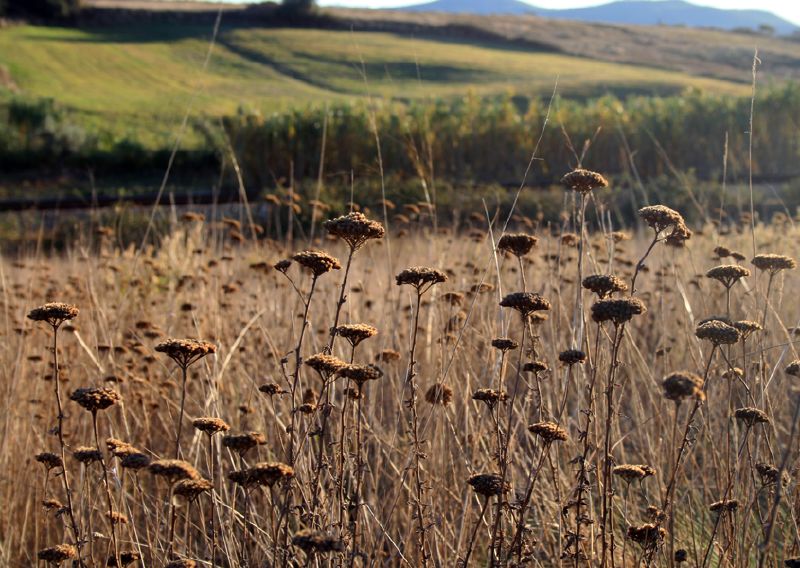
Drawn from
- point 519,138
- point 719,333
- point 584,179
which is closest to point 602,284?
point 719,333

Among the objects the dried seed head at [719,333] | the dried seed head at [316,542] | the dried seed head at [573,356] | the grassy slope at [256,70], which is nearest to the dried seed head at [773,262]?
the dried seed head at [719,333]

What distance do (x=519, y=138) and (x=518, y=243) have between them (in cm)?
1646

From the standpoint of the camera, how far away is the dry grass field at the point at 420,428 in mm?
2262

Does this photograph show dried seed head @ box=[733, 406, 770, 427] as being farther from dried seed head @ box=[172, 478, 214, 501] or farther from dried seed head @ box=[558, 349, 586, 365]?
dried seed head @ box=[172, 478, 214, 501]

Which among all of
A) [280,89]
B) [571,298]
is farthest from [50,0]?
[571,298]

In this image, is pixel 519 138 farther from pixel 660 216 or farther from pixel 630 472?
pixel 630 472

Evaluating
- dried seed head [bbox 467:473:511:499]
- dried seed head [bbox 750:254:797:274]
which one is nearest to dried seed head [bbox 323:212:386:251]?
dried seed head [bbox 467:473:511:499]

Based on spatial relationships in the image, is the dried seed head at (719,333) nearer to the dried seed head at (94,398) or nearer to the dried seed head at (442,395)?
the dried seed head at (442,395)

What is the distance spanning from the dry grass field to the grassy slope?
1170 inches

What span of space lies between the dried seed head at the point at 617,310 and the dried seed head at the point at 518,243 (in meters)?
0.48

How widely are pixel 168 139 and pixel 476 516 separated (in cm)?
2795

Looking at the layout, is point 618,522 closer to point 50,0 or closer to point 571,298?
point 571,298

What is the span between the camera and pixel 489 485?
2.04 m

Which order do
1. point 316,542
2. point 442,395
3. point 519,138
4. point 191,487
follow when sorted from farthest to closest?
point 519,138, point 442,395, point 191,487, point 316,542
